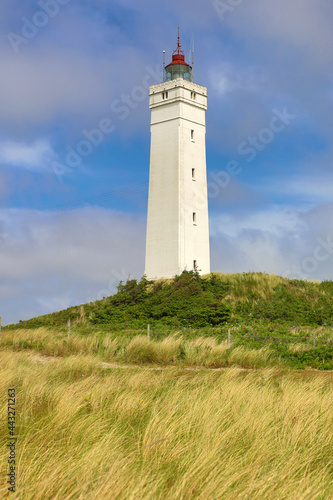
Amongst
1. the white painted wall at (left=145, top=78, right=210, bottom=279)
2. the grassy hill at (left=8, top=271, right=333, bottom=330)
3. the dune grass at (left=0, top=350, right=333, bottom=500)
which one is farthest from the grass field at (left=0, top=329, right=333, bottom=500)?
the white painted wall at (left=145, top=78, right=210, bottom=279)

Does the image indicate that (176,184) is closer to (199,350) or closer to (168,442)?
(199,350)

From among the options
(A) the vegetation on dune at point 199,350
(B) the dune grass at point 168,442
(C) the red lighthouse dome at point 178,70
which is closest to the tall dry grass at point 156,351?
(A) the vegetation on dune at point 199,350

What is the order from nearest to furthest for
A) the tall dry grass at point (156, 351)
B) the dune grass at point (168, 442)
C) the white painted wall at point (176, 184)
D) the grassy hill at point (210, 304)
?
the dune grass at point (168, 442), the tall dry grass at point (156, 351), the grassy hill at point (210, 304), the white painted wall at point (176, 184)

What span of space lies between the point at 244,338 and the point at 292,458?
13544 millimetres

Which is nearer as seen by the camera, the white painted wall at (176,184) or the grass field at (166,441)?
the grass field at (166,441)

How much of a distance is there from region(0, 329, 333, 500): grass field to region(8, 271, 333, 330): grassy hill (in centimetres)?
1543

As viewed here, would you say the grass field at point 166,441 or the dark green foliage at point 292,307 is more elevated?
the dark green foliage at point 292,307

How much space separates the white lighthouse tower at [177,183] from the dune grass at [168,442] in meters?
21.8

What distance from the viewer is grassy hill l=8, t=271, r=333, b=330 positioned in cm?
2414

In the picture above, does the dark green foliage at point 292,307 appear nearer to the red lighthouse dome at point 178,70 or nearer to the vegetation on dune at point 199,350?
the vegetation on dune at point 199,350

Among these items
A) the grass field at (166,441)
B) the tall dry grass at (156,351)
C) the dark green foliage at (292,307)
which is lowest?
the grass field at (166,441)

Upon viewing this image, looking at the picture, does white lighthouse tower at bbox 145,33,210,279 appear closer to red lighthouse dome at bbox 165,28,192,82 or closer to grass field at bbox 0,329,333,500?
red lighthouse dome at bbox 165,28,192,82

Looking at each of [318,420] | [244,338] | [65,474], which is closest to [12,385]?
[65,474]

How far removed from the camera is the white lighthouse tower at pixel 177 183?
2964 cm
